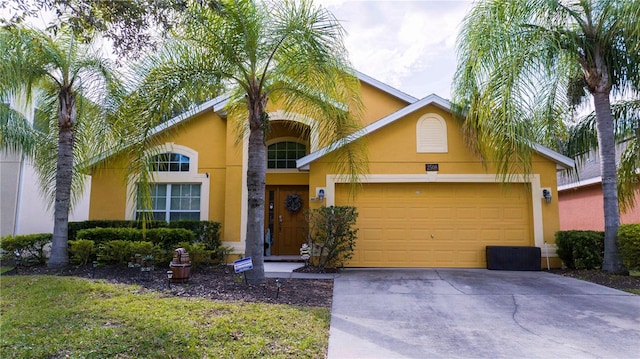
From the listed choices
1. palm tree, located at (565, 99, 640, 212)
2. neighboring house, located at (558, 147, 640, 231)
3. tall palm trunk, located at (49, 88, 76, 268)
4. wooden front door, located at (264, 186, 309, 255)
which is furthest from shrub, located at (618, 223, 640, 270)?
tall palm trunk, located at (49, 88, 76, 268)

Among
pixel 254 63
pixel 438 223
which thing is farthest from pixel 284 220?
pixel 254 63

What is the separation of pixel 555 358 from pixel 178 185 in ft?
35.4

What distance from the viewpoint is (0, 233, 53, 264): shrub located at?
961 cm

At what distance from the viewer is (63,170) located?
30.4 feet

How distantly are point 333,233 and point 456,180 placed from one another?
378 cm

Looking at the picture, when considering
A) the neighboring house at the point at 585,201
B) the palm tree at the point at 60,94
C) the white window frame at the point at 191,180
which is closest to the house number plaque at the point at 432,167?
the neighboring house at the point at 585,201

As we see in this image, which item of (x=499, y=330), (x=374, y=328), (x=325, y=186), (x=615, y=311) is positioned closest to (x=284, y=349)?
(x=374, y=328)

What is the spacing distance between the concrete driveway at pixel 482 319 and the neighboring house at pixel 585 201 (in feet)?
24.7

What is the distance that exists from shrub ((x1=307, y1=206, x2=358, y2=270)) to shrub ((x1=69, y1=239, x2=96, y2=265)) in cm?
537

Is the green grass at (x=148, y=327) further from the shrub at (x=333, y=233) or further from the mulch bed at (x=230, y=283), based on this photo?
the shrub at (x=333, y=233)

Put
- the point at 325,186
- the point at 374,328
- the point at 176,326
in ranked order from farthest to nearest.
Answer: the point at 325,186 → the point at 374,328 → the point at 176,326

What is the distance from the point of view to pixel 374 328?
533 cm

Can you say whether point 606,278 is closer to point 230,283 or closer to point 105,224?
point 230,283

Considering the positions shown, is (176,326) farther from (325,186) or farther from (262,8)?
(325,186)
